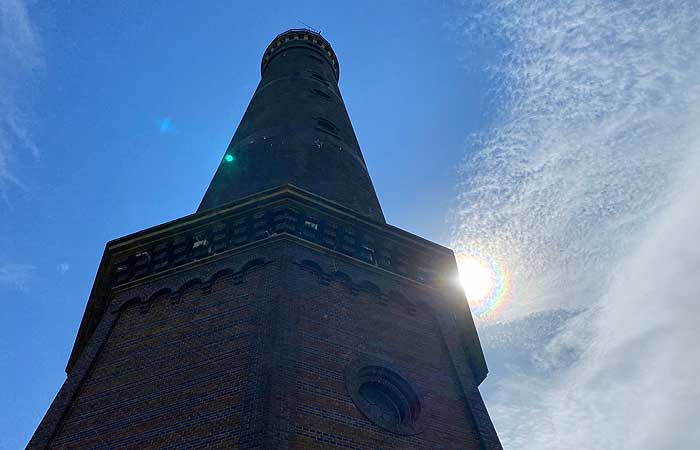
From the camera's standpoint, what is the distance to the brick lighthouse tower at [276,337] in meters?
8.77

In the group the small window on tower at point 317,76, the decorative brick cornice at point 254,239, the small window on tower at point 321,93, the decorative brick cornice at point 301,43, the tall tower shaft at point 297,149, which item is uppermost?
the decorative brick cornice at point 301,43

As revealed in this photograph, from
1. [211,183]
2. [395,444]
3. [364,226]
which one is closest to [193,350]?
[395,444]

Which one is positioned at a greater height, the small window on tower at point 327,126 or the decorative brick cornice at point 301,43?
the decorative brick cornice at point 301,43

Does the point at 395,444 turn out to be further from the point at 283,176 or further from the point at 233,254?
the point at 283,176

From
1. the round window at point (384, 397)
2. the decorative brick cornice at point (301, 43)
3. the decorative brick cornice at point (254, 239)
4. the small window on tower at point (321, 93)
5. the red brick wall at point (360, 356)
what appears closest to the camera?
the red brick wall at point (360, 356)

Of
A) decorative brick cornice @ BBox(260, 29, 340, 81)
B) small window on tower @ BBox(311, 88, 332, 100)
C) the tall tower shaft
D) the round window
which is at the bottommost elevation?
the round window

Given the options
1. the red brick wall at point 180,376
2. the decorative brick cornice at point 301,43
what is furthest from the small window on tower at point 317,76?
the red brick wall at point 180,376

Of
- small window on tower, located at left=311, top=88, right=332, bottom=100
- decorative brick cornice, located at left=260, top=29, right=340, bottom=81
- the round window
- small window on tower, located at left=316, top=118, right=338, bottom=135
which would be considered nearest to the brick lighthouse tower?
the round window

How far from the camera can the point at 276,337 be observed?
9.37 meters

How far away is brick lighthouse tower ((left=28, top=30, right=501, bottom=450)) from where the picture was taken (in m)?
8.77

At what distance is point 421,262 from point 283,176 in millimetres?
3399

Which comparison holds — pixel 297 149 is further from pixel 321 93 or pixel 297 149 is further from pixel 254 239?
pixel 321 93

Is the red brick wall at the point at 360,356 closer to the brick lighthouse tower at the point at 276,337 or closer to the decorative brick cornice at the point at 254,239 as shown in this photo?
the brick lighthouse tower at the point at 276,337

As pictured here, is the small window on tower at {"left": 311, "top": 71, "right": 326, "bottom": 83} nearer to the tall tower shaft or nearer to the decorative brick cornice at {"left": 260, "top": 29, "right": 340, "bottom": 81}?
the tall tower shaft
